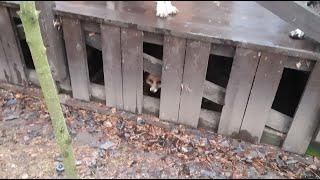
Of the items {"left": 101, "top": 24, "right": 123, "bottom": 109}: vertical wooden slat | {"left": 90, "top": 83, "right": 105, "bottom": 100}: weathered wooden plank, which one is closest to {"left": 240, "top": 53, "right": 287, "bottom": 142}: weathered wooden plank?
{"left": 101, "top": 24, "right": 123, "bottom": 109}: vertical wooden slat

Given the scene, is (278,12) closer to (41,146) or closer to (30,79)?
(41,146)

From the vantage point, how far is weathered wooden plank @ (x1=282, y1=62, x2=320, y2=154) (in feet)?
9.61

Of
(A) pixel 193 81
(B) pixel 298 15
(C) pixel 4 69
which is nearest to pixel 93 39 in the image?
(A) pixel 193 81

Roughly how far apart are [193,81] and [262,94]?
61 centimetres

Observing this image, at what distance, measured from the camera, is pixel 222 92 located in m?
3.27

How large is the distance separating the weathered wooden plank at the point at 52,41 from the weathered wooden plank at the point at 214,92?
4.69 ft

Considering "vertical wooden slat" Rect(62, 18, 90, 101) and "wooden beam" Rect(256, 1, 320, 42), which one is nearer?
"wooden beam" Rect(256, 1, 320, 42)

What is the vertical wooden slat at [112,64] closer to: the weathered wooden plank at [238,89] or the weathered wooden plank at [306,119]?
the weathered wooden plank at [238,89]

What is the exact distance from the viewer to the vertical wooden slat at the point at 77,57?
3277 mm

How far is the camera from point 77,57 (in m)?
3.45

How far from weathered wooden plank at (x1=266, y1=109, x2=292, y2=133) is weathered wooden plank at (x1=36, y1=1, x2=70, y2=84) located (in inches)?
81.2

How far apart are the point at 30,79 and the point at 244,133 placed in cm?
230

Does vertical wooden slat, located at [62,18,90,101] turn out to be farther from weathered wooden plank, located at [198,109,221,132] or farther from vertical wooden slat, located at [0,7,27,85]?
weathered wooden plank, located at [198,109,221,132]

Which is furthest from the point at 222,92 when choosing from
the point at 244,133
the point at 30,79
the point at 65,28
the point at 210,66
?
the point at 30,79
